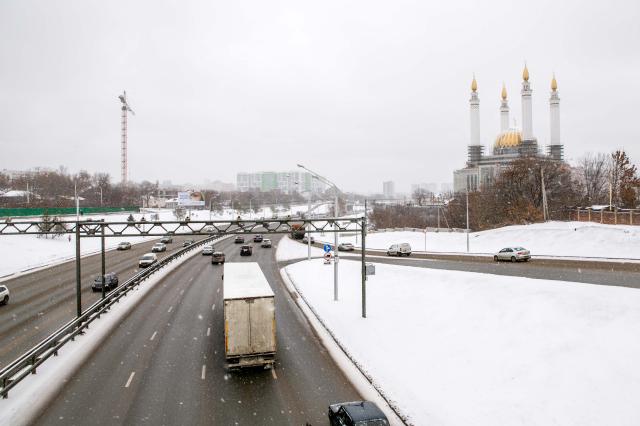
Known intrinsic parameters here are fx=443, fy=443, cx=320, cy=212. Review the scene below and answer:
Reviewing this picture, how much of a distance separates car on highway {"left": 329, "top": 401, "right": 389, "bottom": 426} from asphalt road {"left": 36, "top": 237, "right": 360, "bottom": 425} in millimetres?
993

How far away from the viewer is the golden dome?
17175 centimetres

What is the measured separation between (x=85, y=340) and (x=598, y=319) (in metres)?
23.8

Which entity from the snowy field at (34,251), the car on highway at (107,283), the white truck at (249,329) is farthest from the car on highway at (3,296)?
the white truck at (249,329)

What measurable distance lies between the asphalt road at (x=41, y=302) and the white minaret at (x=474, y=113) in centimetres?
15415

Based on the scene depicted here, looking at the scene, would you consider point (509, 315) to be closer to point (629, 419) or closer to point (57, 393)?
point (629, 419)

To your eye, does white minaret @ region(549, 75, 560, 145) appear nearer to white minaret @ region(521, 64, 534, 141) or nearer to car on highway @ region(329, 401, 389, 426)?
white minaret @ region(521, 64, 534, 141)

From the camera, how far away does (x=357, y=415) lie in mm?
12688

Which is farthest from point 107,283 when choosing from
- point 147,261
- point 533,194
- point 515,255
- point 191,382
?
point 533,194

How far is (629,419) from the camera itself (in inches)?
508

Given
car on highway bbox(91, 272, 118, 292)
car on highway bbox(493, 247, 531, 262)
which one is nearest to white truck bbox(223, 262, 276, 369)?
car on highway bbox(91, 272, 118, 292)

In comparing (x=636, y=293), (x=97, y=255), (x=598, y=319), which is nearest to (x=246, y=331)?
(x=598, y=319)

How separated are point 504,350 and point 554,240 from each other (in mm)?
37437

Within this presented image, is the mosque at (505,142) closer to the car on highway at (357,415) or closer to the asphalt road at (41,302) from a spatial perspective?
the asphalt road at (41,302)

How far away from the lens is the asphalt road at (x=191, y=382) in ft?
47.8
